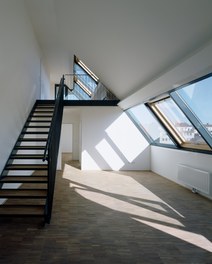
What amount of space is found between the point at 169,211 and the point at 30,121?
4.30m

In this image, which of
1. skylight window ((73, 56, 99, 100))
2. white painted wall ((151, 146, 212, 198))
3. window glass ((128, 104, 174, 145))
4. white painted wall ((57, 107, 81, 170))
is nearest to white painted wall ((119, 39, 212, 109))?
white painted wall ((151, 146, 212, 198))

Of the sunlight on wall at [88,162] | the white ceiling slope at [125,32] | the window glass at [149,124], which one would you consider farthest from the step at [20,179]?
the sunlight on wall at [88,162]

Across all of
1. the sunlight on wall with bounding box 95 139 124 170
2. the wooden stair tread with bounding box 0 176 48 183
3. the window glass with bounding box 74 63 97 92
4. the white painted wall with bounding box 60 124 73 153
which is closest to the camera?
the wooden stair tread with bounding box 0 176 48 183

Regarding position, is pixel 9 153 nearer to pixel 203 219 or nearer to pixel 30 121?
pixel 30 121

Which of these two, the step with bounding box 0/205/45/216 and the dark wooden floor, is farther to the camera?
the step with bounding box 0/205/45/216

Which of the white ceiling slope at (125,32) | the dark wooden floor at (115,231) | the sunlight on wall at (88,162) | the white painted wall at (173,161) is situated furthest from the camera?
the sunlight on wall at (88,162)

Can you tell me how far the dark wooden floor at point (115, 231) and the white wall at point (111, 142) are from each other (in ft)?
12.0

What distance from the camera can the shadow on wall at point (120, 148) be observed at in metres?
9.90

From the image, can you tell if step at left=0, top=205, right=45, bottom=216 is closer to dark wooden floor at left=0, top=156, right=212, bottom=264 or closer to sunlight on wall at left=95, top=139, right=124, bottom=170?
dark wooden floor at left=0, top=156, right=212, bottom=264

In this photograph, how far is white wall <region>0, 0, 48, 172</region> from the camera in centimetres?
485

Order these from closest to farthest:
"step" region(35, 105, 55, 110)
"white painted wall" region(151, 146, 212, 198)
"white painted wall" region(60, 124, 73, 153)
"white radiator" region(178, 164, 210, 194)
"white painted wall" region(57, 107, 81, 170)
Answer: "white radiator" region(178, 164, 210, 194) → "white painted wall" region(151, 146, 212, 198) → "step" region(35, 105, 55, 110) → "white painted wall" region(57, 107, 81, 170) → "white painted wall" region(60, 124, 73, 153)

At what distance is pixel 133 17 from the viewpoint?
169 inches

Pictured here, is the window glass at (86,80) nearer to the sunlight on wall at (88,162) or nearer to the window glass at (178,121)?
the sunlight on wall at (88,162)

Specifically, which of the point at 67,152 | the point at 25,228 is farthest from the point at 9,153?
the point at 67,152
